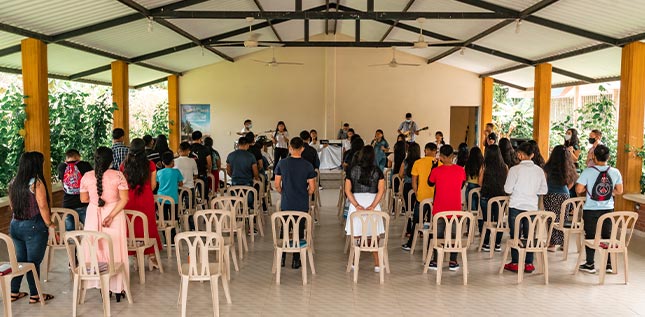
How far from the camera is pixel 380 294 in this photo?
5.10 meters

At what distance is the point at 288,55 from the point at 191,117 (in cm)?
373

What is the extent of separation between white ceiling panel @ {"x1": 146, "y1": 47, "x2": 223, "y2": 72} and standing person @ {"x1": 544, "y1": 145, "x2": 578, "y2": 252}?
1000 cm

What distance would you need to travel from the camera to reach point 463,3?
10180 mm

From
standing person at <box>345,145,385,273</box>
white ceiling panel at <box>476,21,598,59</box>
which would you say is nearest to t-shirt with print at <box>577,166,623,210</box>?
standing person at <box>345,145,385,273</box>

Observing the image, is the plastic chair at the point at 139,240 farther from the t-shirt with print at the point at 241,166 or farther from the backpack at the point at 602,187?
the backpack at the point at 602,187

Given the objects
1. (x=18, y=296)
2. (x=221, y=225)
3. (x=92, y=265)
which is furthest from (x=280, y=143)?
(x=92, y=265)

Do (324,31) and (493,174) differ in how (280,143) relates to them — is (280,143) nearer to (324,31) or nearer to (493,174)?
(324,31)

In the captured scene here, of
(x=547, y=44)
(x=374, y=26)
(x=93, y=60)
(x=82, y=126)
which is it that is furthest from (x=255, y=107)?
(x=547, y=44)

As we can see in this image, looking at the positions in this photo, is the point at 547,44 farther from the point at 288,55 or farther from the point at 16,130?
the point at 16,130

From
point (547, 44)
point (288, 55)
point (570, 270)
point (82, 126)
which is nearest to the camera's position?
point (570, 270)

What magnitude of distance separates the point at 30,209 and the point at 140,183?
1.12m

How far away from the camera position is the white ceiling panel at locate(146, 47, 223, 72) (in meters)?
13.9

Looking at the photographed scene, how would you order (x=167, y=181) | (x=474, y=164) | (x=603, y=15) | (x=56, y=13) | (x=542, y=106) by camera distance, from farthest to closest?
(x=542, y=106) < (x=603, y=15) < (x=56, y=13) < (x=474, y=164) < (x=167, y=181)

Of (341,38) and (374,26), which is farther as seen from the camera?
(341,38)
